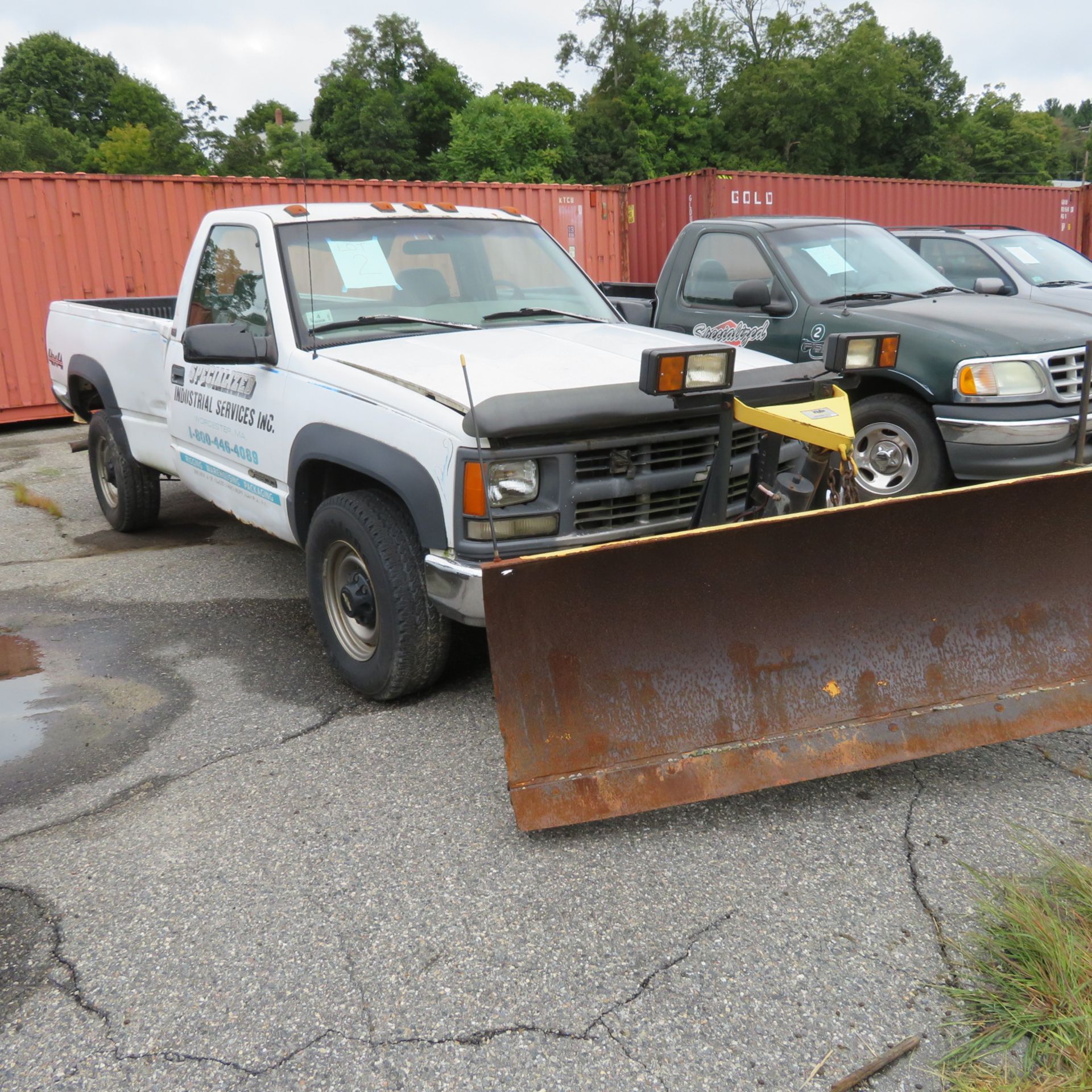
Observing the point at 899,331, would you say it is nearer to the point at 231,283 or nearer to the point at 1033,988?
the point at 231,283

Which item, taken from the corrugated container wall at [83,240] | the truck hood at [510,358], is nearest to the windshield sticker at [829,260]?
the truck hood at [510,358]

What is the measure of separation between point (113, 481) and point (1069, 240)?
59.0 ft

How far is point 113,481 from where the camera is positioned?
7.09 meters

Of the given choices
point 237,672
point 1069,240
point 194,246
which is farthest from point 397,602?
point 1069,240

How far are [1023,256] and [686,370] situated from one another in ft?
23.7

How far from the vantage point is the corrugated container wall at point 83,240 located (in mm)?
12195

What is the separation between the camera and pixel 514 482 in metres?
3.54

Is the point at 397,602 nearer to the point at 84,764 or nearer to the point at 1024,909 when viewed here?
the point at 84,764

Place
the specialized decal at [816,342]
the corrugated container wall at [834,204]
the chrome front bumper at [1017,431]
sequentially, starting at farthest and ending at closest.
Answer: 1. the corrugated container wall at [834,204]
2. the specialized decal at [816,342]
3. the chrome front bumper at [1017,431]

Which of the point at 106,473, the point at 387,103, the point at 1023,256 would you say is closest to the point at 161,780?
the point at 106,473

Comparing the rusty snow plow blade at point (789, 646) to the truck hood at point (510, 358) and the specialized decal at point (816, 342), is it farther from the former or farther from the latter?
the specialized decal at point (816, 342)

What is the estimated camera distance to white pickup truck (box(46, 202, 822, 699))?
357cm

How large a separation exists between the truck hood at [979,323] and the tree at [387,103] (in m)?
44.5

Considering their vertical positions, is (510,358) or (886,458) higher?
(510,358)
